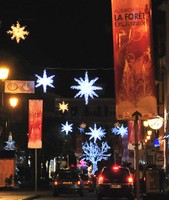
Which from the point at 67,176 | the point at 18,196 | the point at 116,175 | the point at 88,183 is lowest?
the point at 18,196

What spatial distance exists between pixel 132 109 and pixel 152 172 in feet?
52.6

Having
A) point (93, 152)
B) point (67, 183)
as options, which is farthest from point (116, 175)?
point (93, 152)

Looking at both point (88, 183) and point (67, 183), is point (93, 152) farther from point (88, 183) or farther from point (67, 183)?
point (67, 183)

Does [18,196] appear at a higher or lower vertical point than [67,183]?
lower

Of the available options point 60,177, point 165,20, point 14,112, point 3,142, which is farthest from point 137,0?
point 14,112

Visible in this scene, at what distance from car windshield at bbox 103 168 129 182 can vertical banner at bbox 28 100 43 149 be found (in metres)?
5.32

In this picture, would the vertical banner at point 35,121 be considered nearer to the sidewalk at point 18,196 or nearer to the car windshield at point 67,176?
the sidewalk at point 18,196

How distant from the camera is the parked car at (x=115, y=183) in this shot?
32.6 metres

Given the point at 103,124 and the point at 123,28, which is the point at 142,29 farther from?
the point at 103,124

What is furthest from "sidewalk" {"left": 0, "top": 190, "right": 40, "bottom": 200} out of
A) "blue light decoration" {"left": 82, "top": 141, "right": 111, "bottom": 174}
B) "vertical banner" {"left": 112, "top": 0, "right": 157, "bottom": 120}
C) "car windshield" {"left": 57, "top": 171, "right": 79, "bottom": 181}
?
"blue light decoration" {"left": 82, "top": 141, "right": 111, "bottom": 174}

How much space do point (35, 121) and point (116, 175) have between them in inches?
239

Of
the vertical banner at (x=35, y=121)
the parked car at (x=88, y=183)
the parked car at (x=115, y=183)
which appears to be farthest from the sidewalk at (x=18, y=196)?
the parked car at (x=88, y=183)

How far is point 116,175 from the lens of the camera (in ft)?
108

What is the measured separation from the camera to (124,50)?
14.8m
